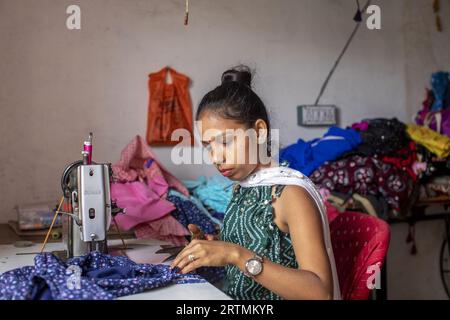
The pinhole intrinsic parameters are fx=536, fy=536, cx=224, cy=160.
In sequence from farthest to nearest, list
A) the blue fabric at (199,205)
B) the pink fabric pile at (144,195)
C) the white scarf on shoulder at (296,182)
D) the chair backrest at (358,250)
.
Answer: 1. the blue fabric at (199,205)
2. the pink fabric pile at (144,195)
3. the chair backrest at (358,250)
4. the white scarf on shoulder at (296,182)

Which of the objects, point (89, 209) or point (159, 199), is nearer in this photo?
point (89, 209)

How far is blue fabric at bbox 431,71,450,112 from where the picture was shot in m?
4.13

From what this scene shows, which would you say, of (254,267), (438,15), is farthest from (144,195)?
(438,15)

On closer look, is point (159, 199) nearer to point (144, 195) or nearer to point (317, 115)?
point (144, 195)

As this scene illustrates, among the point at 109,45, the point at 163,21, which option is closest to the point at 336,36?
Answer: the point at 163,21

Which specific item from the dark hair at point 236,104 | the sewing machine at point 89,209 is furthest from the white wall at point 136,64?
the sewing machine at point 89,209

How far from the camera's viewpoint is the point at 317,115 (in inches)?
151

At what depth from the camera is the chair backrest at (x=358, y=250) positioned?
163cm

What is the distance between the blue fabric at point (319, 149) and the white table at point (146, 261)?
148 centimetres

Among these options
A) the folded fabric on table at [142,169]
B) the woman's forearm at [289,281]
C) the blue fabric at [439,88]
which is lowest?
the woman's forearm at [289,281]

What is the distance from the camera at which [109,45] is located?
322cm

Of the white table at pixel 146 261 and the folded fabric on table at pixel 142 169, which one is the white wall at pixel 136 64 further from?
the white table at pixel 146 261

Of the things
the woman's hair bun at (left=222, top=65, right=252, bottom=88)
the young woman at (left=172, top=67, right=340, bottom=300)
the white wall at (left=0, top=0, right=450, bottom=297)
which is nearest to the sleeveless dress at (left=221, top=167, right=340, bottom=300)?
the young woman at (left=172, top=67, right=340, bottom=300)

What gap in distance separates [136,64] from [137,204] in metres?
1.03
